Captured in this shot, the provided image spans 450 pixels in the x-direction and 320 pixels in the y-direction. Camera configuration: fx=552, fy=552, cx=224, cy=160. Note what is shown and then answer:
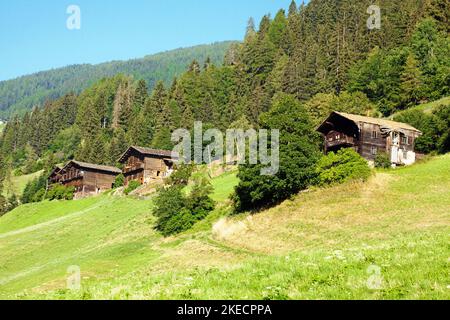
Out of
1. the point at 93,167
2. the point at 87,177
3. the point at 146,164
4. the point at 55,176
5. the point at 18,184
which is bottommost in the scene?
the point at 18,184

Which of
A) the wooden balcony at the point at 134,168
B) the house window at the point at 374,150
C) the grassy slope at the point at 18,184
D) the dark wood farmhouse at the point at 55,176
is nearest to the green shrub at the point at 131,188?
the wooden balcony at the point at 134,168

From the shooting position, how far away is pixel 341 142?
72.1 m

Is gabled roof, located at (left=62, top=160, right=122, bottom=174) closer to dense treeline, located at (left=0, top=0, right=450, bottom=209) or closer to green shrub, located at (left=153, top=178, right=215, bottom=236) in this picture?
dense treeline, located at (left=0, top=0, right=450, bottom=209)

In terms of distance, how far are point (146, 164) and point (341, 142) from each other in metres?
44.0

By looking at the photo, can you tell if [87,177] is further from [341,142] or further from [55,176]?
[341,142]

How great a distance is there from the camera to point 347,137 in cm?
7188

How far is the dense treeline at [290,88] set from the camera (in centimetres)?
9575

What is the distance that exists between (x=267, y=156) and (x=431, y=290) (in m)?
39.2

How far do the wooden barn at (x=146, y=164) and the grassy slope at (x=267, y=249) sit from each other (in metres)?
24.3

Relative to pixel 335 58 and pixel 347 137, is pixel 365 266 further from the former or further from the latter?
pixel 335 58

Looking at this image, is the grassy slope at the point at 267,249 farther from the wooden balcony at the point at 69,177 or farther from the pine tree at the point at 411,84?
the pine tree at the point at 411,84

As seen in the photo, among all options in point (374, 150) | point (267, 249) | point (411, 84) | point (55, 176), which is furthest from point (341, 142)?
point (55, 176)

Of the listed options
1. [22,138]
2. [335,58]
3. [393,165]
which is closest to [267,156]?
[393,165]
